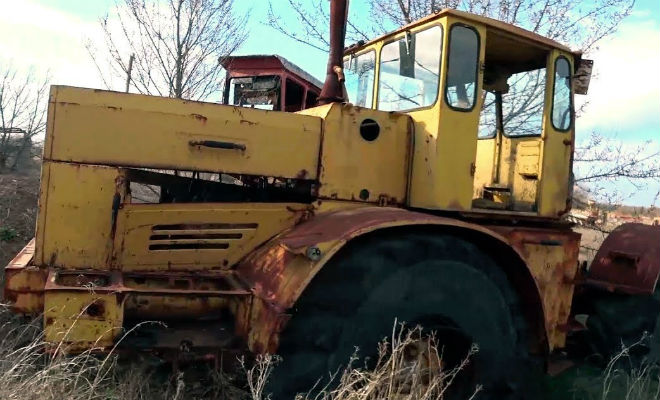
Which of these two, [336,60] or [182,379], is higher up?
[336,60]

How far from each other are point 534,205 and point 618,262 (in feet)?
3.24

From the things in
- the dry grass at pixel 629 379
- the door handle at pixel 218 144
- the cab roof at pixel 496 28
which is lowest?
the dry grass at pixel 629 379

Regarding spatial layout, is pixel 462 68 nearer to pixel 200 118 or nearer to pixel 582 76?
pixel 582 76

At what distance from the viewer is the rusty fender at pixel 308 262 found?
10.1 ft

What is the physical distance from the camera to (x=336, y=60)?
4.53 meters

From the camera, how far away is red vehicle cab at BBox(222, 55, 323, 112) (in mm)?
9438

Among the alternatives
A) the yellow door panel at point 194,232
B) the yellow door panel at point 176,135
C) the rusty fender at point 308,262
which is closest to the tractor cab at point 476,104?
the rusty fender at point 308,262

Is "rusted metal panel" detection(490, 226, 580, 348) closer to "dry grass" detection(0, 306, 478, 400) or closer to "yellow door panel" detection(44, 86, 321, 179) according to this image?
"dry grass" detection(0, 306, 478, 400)

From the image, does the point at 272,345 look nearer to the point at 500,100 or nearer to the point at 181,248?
the point at 181,248

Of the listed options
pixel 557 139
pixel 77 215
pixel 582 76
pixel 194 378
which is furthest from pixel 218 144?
pixel 582 76

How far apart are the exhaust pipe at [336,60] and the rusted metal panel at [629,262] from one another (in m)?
2.57

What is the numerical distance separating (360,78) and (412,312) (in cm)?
233

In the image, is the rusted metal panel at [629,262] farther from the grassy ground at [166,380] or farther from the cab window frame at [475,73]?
the cab window frame at [475,73]

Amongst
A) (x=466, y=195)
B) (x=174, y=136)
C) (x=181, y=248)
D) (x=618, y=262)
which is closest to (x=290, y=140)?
(x=174, y=136)
